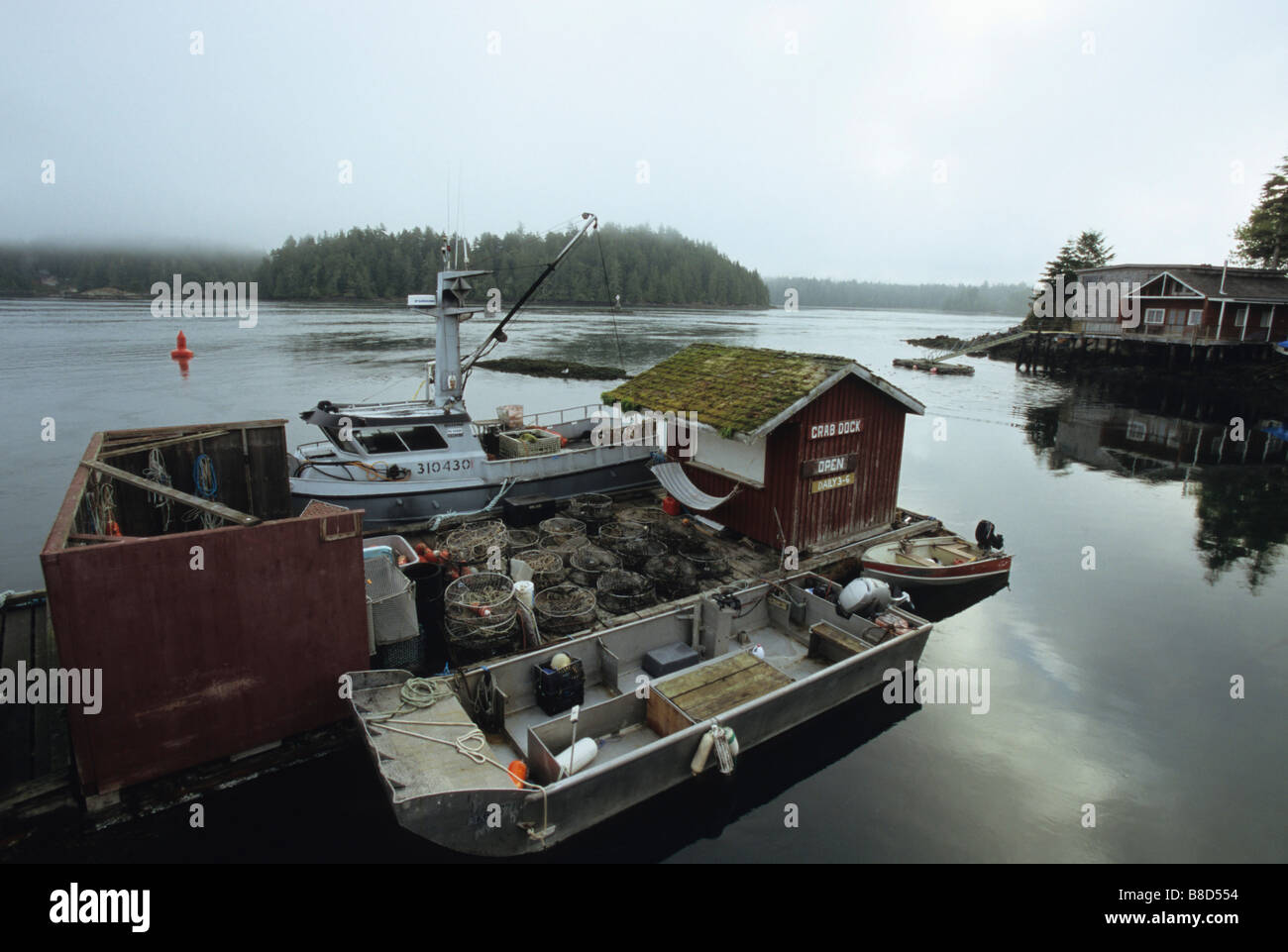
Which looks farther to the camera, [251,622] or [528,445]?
[528,445]

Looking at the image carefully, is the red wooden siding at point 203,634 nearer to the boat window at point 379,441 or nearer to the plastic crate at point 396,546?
the plastic crate at point 396,546

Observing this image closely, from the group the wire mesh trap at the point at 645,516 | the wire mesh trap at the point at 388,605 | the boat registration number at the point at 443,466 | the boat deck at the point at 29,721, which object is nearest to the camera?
the boat deck at the point at 29,721

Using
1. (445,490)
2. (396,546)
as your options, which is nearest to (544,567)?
(396,546)

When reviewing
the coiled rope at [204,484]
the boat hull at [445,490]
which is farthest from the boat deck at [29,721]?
the boat hull at [445,490]

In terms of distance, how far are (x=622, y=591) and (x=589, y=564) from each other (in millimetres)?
1079

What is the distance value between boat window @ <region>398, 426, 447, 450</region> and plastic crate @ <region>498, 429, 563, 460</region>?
2.09 metres

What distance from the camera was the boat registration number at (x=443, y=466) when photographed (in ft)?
51.2

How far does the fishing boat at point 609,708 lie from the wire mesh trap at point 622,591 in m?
0.91

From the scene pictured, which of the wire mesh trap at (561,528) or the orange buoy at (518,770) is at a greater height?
the wire mesh trap at (561,528)

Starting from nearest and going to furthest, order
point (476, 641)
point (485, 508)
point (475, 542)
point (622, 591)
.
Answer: point (476, 641), point (622, 591), point (475, 542), point (485, 508)
